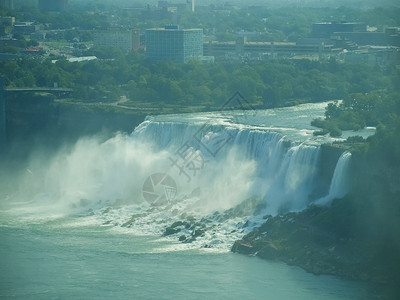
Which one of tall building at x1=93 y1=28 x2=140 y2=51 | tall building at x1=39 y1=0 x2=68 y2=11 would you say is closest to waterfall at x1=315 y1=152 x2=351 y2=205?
tall building at x1=93 y1=28 x2=140 y2=51

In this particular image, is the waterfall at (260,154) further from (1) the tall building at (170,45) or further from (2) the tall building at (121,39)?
(2) the tall building at (121,39)

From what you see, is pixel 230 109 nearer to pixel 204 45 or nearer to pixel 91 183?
pixel 91 183

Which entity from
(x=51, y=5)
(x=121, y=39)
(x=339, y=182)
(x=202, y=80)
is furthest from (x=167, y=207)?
(x=51, y=5)

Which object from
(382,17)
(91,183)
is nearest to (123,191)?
(91,183)

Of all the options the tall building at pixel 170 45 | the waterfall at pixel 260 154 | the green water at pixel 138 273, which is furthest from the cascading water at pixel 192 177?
the tall building at pixel 170 45

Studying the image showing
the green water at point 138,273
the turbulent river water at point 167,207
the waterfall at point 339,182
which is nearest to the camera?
the green water at point 138,273
